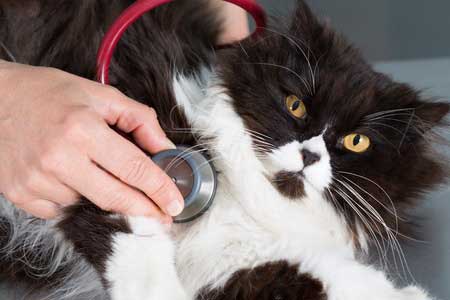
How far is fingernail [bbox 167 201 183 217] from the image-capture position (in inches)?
45.1

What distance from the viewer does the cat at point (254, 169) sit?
1.16m

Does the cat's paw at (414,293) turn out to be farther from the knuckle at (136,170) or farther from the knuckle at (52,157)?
the knuckle at (52,157)

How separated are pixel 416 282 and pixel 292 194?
329 millimetres

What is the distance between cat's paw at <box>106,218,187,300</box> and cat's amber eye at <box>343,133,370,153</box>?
0.43 meters

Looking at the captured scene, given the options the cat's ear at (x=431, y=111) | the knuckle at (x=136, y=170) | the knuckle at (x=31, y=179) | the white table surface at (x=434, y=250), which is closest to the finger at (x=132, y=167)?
the knuckle at (x=136, y=170)

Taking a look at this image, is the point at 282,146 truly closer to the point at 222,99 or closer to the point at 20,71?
the point at 222,99

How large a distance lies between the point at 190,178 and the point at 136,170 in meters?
0.13

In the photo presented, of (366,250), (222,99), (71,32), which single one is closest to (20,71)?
(71,32)

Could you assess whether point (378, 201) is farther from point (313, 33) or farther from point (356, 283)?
point (313, 33)

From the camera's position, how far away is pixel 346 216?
1331 millimetres

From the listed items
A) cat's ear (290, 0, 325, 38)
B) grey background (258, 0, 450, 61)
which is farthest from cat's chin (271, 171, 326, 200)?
grey background (258, 0, 450, 61)

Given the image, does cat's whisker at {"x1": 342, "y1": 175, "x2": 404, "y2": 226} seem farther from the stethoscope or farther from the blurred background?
the blurred background

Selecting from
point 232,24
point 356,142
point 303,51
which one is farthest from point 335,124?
point 232,24

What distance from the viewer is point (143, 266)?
1.11 metres
